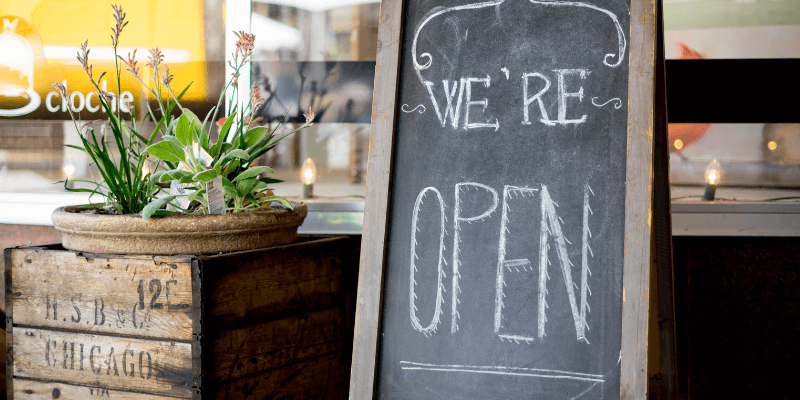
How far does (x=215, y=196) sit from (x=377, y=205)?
14.4 inches

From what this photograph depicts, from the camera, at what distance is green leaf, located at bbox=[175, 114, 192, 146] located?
1.19 meters

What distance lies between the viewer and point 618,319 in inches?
38.9

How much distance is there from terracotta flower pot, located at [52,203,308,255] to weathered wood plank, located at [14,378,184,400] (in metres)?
0.28

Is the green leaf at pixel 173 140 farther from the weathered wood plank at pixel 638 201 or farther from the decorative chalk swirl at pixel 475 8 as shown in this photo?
the weathered wood plank at pixel 638 201

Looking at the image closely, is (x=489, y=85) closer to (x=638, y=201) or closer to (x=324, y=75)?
(x=638, y=201)

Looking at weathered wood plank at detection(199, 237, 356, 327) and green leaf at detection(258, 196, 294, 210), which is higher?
green leaf at detection(258, 196, 294, 210)

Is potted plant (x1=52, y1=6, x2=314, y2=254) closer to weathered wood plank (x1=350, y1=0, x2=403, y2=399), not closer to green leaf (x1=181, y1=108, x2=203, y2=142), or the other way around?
green leaf (x1=181, y1=108, x2=203, y2=142)

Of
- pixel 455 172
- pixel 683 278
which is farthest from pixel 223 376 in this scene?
pixel 683 278

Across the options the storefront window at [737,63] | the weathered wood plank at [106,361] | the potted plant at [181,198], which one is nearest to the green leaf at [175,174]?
the potted plant at [181,198]

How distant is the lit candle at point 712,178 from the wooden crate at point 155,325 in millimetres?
1365

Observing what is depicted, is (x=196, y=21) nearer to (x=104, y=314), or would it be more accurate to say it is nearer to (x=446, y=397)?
(x=104, y=314)

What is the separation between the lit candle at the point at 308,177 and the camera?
2059 mm

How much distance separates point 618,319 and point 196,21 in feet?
5.91

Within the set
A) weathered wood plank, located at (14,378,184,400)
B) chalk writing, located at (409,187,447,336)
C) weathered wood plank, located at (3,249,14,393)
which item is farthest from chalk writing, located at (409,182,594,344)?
weathered wood plank, located at (3,249,14,393)
